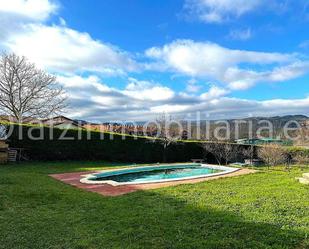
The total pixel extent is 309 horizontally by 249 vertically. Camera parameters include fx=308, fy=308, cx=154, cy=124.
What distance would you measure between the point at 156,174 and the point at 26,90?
18.3m

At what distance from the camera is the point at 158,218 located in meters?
6.40

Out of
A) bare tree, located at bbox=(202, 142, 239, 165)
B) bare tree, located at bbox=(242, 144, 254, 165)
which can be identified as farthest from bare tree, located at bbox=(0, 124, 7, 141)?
bare tree, located at bbox=(242, 144, 254, 165)

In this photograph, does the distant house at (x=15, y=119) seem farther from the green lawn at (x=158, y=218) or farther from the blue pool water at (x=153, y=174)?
the green lawn at (x=158, y=218)

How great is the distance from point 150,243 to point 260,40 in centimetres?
1465

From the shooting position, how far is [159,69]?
76.7 feet

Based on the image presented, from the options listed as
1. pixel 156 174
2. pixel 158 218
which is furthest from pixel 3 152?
pixel 158 218

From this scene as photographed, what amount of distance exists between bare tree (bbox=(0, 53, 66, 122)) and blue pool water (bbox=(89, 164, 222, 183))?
1649cm

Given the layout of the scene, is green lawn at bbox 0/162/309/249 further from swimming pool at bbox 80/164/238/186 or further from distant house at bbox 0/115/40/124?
distant house at bbox 0/115/40/124

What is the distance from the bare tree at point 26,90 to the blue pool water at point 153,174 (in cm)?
1649

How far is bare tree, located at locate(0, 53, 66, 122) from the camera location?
1123 inches

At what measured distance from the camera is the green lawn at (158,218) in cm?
508

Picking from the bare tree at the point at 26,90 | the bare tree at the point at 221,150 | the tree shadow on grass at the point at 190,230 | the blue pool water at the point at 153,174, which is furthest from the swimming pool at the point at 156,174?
the bare tree at the point at 26,90

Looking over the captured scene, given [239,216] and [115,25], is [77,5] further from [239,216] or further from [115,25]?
[239,216]

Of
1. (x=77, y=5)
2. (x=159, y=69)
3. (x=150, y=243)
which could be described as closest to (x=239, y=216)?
(x=150, y=243)
